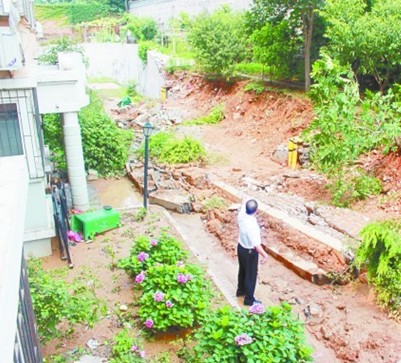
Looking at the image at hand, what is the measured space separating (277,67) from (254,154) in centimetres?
472

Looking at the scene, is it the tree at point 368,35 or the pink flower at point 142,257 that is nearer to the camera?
the pink flower at point 142,257

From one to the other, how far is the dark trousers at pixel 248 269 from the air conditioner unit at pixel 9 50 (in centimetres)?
Result: 432

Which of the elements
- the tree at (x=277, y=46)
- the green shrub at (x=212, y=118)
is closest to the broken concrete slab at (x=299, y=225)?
the green shrub at (x=212, y=118)

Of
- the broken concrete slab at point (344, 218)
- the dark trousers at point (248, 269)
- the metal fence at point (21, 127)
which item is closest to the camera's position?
the dark trousers at point (248, 269)

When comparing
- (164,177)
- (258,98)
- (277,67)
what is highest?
(277,67)

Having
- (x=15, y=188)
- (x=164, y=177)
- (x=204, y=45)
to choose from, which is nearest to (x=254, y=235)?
(x=15, y=188)

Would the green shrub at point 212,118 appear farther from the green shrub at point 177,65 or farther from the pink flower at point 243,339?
the pink flower at point 243,339

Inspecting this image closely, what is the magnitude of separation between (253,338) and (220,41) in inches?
698

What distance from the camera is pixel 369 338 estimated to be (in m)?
5.85

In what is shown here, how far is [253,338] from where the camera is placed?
4430mm

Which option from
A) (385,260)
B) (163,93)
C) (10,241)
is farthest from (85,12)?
(10,241)

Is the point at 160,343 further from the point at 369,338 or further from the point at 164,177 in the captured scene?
the point at 164,177

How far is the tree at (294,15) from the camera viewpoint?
1582 cm

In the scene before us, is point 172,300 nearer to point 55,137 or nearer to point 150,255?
point 150,255
